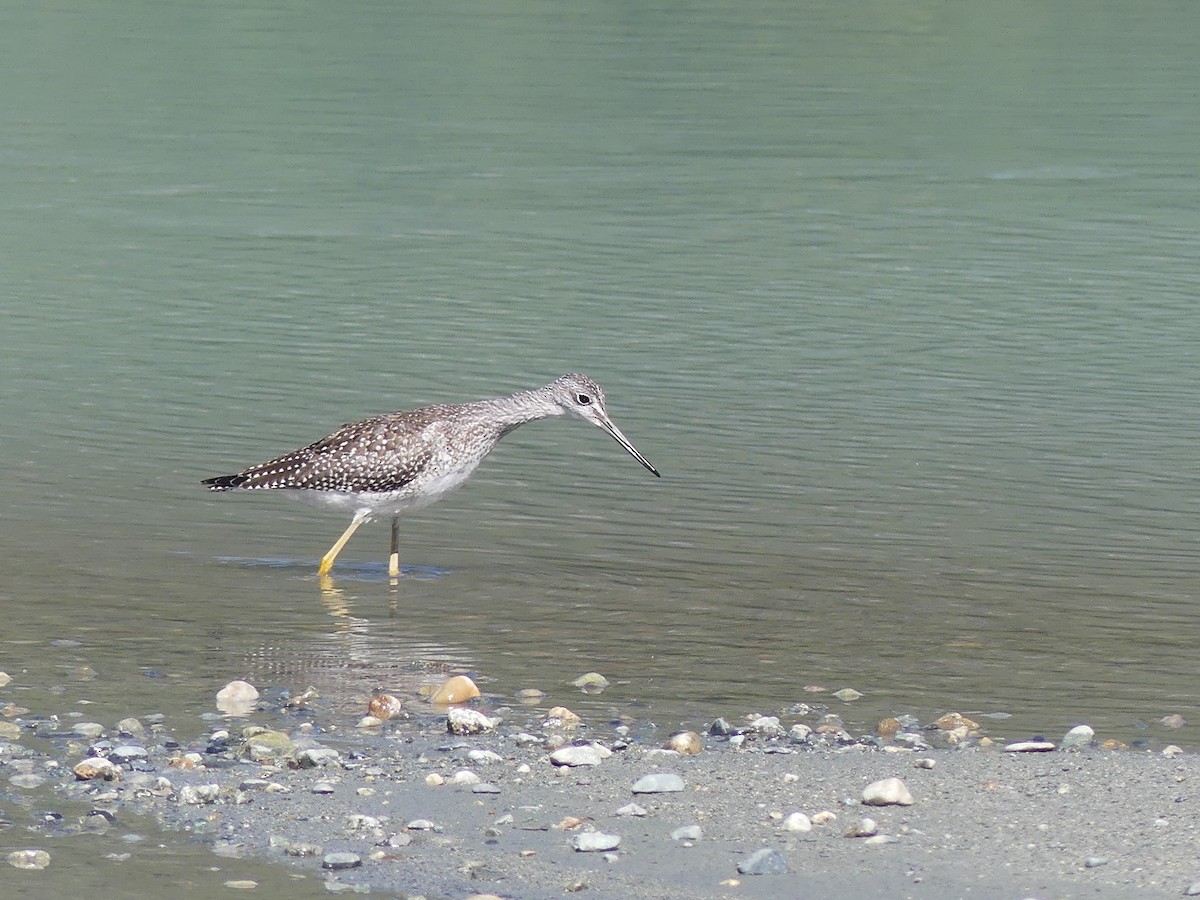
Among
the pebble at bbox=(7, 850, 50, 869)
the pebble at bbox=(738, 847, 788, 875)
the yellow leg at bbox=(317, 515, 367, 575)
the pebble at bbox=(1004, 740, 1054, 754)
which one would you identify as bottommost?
the pebble at bbox=(7, 850, 50, 869)

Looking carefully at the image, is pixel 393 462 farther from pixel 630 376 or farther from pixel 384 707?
pixel 630 376

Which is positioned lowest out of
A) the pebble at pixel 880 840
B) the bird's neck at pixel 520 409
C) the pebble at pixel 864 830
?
the pebble at pixel 880 840

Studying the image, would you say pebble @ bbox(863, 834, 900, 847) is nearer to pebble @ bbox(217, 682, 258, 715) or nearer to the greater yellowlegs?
pebble @ bbox(217, 682, 258, 715)

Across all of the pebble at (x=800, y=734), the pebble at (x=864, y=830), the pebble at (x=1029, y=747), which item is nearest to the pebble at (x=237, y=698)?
Result: the pebble at (x=800, y=734)

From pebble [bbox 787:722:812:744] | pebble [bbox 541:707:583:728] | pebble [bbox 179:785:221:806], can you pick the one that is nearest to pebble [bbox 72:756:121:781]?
pebble [bbox 179:785:221:806]

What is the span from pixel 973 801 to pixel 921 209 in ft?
78.3

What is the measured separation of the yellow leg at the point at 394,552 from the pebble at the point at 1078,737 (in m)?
5.46

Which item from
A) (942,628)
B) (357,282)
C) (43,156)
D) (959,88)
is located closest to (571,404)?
(942,628)

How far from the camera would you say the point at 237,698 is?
1170cm

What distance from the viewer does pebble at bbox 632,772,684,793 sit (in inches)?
386

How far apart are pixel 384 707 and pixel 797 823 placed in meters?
2.93

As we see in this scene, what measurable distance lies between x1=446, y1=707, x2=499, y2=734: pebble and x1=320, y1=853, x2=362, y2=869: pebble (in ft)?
6.56

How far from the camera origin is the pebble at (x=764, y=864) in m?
8.83

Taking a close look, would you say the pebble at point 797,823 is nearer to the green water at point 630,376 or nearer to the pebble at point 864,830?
the pebble at point 864,830
